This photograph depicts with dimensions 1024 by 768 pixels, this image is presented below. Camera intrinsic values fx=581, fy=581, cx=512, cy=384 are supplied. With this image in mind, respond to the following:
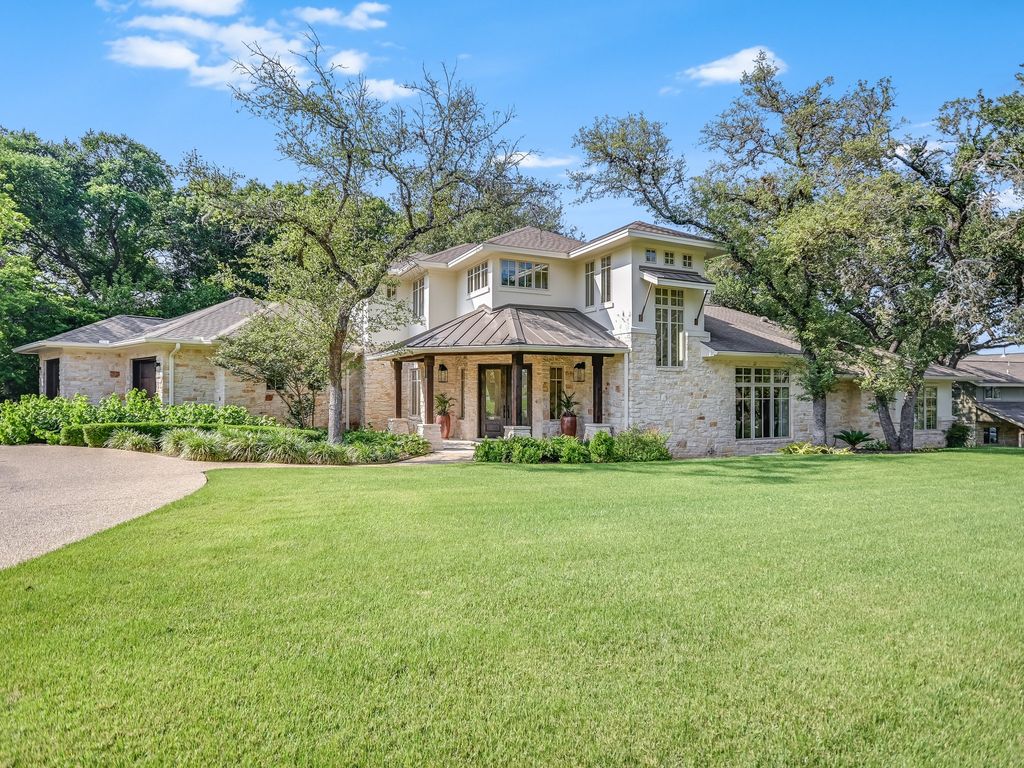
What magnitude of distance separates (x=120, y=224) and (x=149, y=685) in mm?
31328

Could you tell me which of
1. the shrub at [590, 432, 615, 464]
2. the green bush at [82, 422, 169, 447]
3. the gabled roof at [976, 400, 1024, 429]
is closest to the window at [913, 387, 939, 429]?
the gabled roof at [976, 400, 1024, 429]

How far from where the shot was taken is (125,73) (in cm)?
1271

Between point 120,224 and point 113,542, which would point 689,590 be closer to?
point 113,542

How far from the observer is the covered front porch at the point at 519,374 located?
15852 millimetres

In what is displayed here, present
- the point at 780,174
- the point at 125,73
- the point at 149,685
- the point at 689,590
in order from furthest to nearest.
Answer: the point at 780,174, the point at 125,73, the point at 689,590, the point at 149,685

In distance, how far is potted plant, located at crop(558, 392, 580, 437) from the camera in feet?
54.5

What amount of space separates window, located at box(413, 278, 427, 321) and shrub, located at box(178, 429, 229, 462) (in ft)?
28.2

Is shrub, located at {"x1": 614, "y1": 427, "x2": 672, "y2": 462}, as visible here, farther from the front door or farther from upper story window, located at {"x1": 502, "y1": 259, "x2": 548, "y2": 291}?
upper story window, located at {"x1": 502, "y1": 259, "x2": 548, "y2": 291}

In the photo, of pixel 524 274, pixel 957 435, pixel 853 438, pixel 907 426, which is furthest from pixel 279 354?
pixel 957 435

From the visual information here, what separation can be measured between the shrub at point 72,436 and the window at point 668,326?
50.3 feet

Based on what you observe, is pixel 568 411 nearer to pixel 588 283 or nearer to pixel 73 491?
pixel 588 283

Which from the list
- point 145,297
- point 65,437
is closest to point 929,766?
point 65,437

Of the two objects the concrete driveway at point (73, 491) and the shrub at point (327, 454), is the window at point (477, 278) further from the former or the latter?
the concrete driveway at point (73, 491)

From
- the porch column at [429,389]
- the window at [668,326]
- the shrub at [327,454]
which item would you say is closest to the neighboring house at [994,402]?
the window at [668,326]
